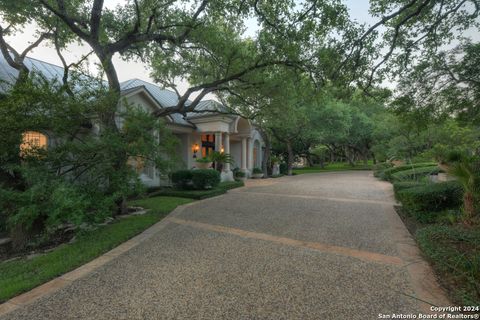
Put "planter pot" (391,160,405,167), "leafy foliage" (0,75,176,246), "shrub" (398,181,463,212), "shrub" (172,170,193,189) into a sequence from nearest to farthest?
"leafy foliage" (0,75,176,246), "shrub" (398,181,463,212), "shrub" (172,170,193,189), "planter pot" (391,160,405,167)

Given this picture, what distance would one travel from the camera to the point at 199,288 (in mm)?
2939

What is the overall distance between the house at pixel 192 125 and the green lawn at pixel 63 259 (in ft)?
15.8

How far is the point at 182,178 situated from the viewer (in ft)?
36.1

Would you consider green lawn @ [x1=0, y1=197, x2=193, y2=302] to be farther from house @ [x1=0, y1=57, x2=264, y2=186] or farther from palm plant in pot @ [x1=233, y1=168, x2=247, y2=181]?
palm plant in pot @ [x1=233, y1=168, x2=247, y2=181]

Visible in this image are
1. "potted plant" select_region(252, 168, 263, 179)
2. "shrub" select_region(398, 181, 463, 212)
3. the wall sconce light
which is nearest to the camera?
"shrub" select_region(398, 181, 463, 212)

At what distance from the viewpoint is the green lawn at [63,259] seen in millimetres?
3141

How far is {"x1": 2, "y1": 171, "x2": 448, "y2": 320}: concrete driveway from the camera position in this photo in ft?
8.28

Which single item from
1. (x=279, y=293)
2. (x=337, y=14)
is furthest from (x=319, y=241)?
(x=337, y=14)

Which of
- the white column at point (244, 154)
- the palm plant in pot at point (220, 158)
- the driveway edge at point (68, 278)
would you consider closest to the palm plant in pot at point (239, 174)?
the white column at point (244, 154)

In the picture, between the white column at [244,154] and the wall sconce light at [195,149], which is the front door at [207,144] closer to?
the wall sconce light at [195,149]

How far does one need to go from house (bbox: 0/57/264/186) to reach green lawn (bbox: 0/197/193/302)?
4812 millimetres

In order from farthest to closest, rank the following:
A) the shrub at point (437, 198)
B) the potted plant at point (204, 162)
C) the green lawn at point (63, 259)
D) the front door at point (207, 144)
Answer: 1. the front door at point (207, 144)
2. the potted plant at point (204, 162)
3. the shrub at point (437, 198)
4. the green lawn at point (63, 259)

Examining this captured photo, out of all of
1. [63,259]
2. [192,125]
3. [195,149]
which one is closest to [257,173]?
[195,149]


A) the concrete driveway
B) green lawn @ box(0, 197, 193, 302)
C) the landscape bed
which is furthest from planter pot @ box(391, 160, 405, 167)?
green lawn @ box(0, 197, 193, 302)
